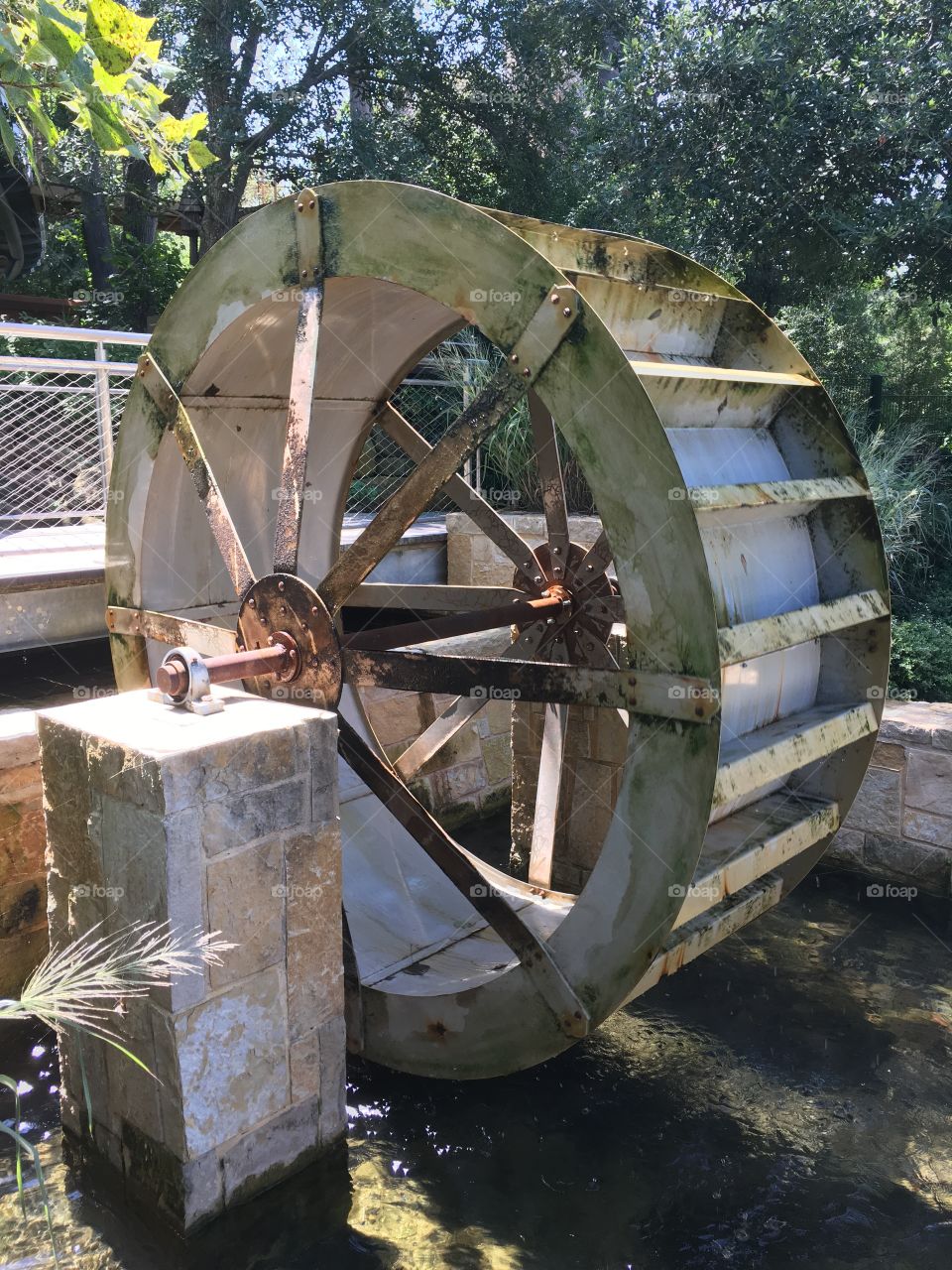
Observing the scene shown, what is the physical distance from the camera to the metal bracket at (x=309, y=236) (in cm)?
344

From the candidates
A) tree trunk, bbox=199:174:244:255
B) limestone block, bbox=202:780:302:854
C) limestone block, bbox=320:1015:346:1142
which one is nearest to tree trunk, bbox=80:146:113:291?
tree trunk, bbox=199:174:244:255

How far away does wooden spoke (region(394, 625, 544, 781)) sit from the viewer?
4.39 m

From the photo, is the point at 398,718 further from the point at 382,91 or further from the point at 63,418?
the point at 382,91

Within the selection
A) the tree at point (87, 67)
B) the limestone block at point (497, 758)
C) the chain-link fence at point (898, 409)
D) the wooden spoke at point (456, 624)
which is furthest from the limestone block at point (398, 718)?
the chain-link fence at point (898, 409)

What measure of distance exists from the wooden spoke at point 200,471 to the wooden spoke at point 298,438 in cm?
19

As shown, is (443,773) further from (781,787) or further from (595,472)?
(595,472)

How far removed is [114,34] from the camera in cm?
264

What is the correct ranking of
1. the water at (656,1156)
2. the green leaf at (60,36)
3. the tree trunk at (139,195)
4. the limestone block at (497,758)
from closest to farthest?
the green leaf at (60,36) < the water at (656,1156) < the limestone block at (497,758) < the tree trunk at (139,195)

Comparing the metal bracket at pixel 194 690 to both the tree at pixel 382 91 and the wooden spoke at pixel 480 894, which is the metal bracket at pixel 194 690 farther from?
the tree at pixel 382 91

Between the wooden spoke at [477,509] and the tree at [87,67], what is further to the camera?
the wooden spoke at [477,509]

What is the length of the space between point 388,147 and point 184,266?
409 cm

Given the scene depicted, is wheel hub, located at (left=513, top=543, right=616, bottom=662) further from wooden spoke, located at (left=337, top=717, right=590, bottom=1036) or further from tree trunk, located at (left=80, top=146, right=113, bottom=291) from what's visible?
tree trunk, located at (left=80, top=146, right=113, bottom=291)

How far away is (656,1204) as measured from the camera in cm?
295

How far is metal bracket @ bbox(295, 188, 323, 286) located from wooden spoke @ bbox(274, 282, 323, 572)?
0.32ft
